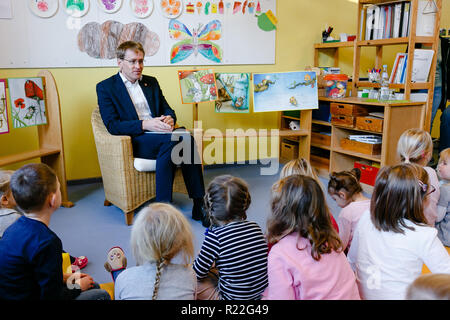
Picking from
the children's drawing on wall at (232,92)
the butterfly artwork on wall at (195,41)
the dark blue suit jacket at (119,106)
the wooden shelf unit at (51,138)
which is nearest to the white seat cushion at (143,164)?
the dark blue suit jacket at (119,106)

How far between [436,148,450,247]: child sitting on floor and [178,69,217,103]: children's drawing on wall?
2.08 meters

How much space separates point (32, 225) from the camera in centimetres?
140

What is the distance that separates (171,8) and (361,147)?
216 centimetres

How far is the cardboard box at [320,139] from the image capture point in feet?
13.9

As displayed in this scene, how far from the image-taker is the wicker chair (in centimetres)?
301

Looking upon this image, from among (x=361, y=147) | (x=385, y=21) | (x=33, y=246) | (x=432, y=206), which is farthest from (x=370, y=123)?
(x=33, y=246)

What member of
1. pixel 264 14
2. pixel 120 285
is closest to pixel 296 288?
pixel 120 285

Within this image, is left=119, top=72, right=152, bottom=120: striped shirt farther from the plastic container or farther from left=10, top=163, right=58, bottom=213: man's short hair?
left=10, top=163, right=58, bottom=213: man's short hair

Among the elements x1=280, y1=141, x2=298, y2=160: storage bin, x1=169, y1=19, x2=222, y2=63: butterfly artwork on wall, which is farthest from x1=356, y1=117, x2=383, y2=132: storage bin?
x1=169, y1=19, x2=222, y2=63: butterfly artwork on wall

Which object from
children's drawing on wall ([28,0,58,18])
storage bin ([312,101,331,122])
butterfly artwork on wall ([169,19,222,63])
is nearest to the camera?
children's drawing on wall ([28,0,58,18])

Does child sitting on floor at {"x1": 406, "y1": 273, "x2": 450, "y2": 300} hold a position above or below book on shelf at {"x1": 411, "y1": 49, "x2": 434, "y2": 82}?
below

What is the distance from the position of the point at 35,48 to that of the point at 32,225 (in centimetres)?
268

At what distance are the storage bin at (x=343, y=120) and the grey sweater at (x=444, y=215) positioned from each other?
1.67 metres
